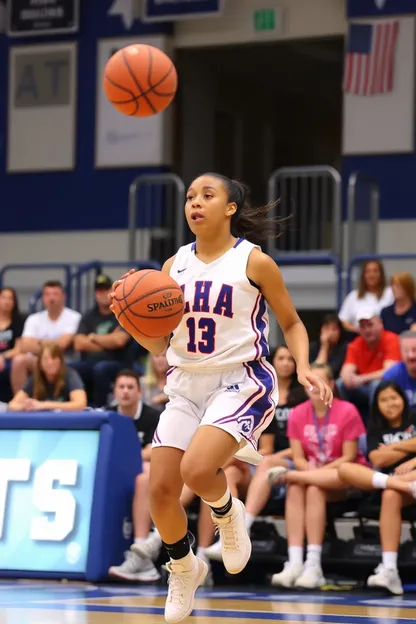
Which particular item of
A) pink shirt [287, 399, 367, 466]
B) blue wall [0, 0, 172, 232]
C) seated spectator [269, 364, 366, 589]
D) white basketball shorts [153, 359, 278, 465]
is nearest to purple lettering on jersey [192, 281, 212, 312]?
white basketball shorts [153, 359, 278, 465]

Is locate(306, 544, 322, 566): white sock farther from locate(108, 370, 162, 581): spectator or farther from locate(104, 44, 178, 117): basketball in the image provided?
locate(104, 44, 178, 117): basketball

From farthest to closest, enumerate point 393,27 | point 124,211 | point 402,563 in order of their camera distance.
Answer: point 124,211 → point 393,27 → point 402,563

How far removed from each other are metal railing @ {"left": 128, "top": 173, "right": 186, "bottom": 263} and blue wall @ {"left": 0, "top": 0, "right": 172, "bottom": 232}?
70cm

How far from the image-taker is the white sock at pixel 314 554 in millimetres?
8328

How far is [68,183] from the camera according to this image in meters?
16.5

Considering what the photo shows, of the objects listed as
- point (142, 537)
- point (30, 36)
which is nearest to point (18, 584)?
point (142, 537)

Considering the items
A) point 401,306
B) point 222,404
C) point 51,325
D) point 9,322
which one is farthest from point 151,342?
point 9,322

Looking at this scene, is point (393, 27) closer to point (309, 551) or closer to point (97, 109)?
point (97, 109)

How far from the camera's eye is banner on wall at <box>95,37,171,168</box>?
51.8 feet

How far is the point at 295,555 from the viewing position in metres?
8.42

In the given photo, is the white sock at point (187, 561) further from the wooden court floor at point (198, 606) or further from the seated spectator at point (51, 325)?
the seated spectator at point (51, 325)

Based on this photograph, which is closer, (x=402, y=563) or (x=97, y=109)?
(x=402, y=563)

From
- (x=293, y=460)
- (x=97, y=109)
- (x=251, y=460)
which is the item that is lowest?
(x=293, y=460)

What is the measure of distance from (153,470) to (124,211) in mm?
10691
